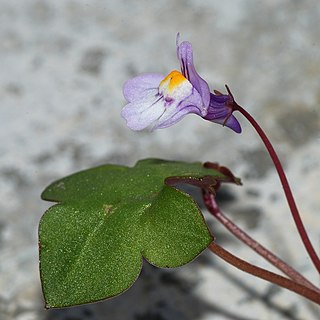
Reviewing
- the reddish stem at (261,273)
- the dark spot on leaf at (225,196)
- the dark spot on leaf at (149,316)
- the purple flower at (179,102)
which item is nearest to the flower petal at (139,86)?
the purple flower at (179,102)

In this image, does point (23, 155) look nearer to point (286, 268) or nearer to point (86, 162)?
point (86, 162)

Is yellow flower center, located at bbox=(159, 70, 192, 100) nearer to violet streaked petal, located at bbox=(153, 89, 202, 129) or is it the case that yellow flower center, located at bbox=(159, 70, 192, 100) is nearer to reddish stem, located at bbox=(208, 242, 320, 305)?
violet streaked petal, located at bbox=(153, 89, 202, 129)

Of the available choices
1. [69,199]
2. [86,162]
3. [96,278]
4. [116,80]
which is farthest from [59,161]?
[96,278]

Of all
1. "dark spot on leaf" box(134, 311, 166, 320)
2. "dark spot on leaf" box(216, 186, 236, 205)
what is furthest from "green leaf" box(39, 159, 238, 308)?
"dark spot on leaf" box(216, 186, 236, 205)

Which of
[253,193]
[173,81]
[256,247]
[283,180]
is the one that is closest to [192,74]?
[173,81]

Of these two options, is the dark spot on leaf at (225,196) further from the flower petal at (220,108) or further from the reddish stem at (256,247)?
the flower petal at (220,108)
